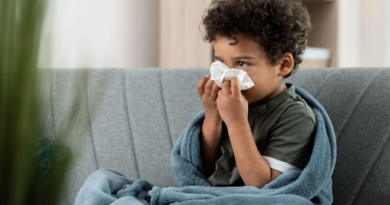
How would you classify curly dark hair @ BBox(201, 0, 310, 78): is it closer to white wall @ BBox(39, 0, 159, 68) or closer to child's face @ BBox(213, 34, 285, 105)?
child's face @ BBox(213, 34, 285, 105)

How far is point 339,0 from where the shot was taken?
207cm

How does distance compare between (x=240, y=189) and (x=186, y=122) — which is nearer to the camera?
(x=240, y=189)

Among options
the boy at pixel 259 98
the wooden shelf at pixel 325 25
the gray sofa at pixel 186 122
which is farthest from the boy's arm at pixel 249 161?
the wooden shelf at pixel 325 25

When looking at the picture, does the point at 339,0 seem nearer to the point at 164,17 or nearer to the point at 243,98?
the point at 164,17

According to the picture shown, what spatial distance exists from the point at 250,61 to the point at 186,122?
0.40 m

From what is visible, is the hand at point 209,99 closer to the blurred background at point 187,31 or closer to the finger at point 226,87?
the finger at point 226,87

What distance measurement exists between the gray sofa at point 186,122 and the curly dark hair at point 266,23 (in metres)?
0.19

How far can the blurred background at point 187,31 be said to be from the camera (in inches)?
79.0

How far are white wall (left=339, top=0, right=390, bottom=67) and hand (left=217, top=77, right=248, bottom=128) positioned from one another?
133 centimetres

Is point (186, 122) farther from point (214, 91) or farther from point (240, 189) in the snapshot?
point (240, 189)

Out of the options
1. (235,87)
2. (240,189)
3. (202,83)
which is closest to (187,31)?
(202,83)

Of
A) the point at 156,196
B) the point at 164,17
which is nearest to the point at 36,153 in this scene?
the point at 156,196

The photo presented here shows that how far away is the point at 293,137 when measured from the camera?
0.92 metres

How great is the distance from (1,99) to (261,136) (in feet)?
2.54
